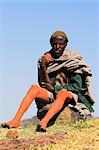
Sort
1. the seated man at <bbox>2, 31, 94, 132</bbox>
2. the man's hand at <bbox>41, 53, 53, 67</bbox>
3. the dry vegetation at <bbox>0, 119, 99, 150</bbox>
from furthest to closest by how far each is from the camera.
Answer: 1. the man's hand at <bbox>41, 53, 53, 67</bbox>
2. the seated man at <bbox>2, 31, 94, 132</bbox>
3. the dry vegetation at <bbox>0, 119, 99, 150</bbox>

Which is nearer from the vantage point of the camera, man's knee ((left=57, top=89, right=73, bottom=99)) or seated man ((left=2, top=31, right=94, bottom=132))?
man's knee ((left=57, top=89, right=73, bottom=99))

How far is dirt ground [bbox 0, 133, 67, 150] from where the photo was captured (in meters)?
7.37

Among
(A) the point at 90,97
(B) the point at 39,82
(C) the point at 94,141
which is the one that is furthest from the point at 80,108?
(C) the point at 94,141

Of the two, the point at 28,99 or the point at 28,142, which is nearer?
the point at 28,142

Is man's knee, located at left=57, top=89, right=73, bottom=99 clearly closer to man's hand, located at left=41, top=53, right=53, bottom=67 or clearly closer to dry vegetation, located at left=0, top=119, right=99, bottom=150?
dry vegetation, located at left=0, top=119, right=99, bottom=150

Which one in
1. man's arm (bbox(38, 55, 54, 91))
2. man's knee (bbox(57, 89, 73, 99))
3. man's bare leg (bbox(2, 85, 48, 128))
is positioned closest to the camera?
man's bare leg (bbox(2, 85, 48, 128))

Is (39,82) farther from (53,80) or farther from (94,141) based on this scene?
(94,141)

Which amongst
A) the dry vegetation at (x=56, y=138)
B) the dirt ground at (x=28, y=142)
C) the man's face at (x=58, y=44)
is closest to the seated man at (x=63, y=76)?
the man's face at (x=58, y=44)

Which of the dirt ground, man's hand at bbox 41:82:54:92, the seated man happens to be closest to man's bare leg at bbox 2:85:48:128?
the seated man

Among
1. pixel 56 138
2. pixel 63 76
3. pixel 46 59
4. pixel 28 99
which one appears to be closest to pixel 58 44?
pixel 46 59

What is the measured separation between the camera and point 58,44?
397 inches

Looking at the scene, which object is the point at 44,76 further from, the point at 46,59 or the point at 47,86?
the point at 46,59

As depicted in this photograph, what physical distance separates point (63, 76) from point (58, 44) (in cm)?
68

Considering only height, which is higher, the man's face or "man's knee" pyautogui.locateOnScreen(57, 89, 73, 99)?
the man's face
